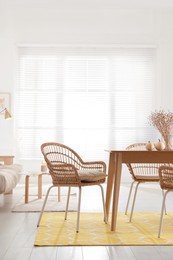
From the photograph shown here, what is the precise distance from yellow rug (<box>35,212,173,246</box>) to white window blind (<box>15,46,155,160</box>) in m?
3.79

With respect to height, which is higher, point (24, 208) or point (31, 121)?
point (31, 121)

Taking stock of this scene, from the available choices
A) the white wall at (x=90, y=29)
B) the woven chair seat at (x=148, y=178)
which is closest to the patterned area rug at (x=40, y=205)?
the woven chair seat at (x=148, y=178)

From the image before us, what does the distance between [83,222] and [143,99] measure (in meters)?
4.57

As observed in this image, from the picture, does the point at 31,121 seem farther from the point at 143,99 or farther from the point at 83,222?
the point at 83,222

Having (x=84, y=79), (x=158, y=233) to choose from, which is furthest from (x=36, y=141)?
(x=158, y=233)

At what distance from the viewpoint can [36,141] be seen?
7.80 metres

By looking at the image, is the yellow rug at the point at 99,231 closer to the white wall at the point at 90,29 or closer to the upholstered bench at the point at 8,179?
the upholstered bench at the point at 8,179

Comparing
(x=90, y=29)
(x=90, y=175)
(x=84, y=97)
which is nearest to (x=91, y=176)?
(x=90, y=175)

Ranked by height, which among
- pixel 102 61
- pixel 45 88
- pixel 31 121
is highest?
pixel 102 61

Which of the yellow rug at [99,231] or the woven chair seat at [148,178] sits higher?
the woven chair seat at [148,178]

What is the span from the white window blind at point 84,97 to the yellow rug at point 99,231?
12.5ft

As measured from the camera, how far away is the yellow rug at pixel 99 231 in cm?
297

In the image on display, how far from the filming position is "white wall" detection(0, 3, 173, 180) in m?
7.68

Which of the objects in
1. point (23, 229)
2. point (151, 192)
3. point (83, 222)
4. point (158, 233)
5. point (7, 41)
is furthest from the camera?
point (7, 41)
